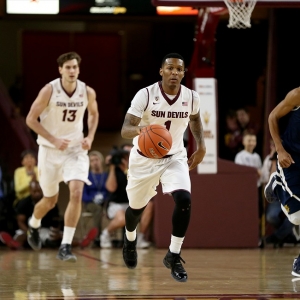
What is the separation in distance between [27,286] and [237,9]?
12.8 ft

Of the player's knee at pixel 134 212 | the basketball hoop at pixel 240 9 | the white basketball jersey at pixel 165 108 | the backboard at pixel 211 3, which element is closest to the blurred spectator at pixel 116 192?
the backboard at pixel 211 3

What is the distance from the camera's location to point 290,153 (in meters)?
7.59

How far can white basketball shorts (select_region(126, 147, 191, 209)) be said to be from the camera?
7.14 meters

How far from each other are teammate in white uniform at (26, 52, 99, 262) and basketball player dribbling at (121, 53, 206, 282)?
161 cm

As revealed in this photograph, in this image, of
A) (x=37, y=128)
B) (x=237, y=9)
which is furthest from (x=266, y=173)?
(x=37, y=128)

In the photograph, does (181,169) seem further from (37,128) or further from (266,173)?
(266,173)

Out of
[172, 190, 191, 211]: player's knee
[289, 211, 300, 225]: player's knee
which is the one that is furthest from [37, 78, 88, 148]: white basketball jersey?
[289, 211, 300, 225]: player's knee

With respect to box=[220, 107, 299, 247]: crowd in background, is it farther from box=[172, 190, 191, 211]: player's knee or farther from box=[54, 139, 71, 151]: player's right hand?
box=[172, 190, 191, 211]: player's knee

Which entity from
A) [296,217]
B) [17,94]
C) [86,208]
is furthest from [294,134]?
[17,94]

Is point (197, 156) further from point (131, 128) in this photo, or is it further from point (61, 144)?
point (61, 144)

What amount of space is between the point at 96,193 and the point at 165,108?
4.54 meters

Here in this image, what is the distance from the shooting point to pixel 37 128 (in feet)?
29.3

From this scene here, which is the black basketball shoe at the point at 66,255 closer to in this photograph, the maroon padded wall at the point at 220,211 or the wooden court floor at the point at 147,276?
the wooden court floor at the point at 147,276

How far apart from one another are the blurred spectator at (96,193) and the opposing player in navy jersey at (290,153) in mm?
4232
